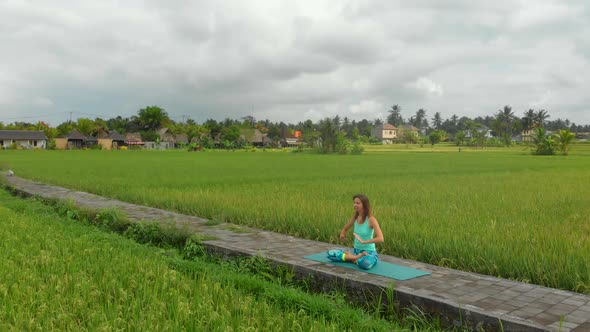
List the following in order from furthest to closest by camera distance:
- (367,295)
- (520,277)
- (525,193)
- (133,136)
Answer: (133,136) < (525,193) < (520,277) < (367,295)

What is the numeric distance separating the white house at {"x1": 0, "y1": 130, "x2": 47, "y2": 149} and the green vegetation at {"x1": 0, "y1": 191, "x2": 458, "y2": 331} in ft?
229

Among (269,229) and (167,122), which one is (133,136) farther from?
(269,229)

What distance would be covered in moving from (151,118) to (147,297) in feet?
279

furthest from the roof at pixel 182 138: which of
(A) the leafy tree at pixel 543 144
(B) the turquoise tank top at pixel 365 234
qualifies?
(B) the turquoise tank top at pixel 365 234

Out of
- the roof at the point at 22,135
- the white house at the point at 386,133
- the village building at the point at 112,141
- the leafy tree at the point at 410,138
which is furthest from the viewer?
the white house at the point at 386,133

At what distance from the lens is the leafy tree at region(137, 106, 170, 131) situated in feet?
278

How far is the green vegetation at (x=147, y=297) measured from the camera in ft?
10.4

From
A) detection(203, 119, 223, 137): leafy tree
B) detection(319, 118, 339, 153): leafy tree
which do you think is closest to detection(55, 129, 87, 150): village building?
detection(203, 119, 223, 137): leafy tree

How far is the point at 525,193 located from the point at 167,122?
3197 inches

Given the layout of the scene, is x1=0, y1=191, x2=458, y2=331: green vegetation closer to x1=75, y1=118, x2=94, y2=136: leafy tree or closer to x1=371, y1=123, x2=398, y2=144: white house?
x1=75, y1=118, x2=94, y2=136: leafy tree

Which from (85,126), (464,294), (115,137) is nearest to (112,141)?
(115,137)

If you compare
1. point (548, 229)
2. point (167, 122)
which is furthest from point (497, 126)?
point (548, 229)

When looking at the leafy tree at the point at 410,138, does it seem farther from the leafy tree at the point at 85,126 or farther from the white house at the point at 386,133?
the leafy tree at the point at 85,126

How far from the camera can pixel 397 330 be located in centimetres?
326
